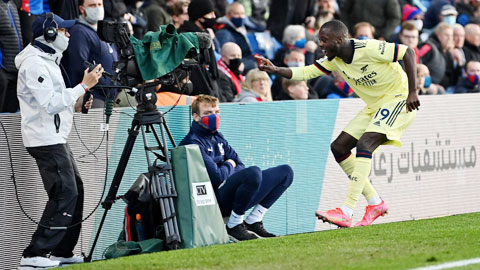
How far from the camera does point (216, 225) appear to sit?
9.55m

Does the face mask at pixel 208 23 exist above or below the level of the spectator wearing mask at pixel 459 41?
above

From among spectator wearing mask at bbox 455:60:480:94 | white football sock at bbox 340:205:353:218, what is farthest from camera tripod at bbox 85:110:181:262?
spectator wearing mask at bbox 455:60:480:94

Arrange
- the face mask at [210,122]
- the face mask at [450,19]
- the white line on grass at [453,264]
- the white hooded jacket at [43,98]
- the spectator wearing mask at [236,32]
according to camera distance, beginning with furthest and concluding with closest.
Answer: the face mask at [450,19], the spectator wearing mask at [236,32], the face mask at [210,122], the white hooded jacket at [43,98], the white line on grass at [453,264]

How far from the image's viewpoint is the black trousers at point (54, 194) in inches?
350

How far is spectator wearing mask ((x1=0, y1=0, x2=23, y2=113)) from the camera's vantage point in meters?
11.1

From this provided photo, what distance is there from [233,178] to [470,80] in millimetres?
7811

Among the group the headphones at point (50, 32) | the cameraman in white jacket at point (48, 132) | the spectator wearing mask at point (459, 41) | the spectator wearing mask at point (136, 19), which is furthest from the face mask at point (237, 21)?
the headphones at point (50, 32)

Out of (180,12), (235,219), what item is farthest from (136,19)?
(235,219)

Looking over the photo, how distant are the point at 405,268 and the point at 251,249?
180cm

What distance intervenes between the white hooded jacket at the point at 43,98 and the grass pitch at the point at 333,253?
1139 millimetres

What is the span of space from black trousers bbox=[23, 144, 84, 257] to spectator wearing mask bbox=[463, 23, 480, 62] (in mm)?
10407

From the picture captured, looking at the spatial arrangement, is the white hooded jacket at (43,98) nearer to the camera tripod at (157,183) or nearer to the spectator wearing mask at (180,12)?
the camera tripod at (157,183)

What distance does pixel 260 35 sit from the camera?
53.4ft

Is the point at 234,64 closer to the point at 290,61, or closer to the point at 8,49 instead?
the point at 290,61
